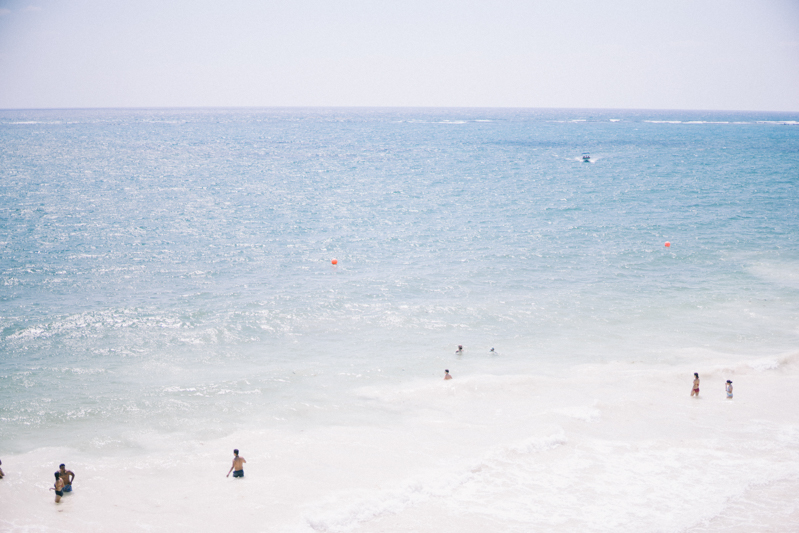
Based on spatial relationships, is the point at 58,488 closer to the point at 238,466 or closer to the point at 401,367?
the point at 238,466

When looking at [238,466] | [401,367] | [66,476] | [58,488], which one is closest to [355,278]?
[401,367]

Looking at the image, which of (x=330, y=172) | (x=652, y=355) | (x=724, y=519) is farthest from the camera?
(x=330, y=172)

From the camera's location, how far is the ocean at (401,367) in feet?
49.0

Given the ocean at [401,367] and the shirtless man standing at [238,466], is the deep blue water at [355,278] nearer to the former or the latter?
the ocean at [401,367]

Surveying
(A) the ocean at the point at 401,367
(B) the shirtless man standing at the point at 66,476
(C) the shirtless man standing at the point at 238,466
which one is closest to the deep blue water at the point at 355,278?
(A) the ocean at the point at 401,367

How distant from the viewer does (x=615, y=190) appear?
63.3 metres

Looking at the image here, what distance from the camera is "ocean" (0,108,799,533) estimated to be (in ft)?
49.0

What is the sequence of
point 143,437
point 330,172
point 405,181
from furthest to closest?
point 330,172 → point 405,181 → point 143,437

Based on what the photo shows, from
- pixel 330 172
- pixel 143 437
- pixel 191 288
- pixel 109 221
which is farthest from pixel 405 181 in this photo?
pixel 143 437

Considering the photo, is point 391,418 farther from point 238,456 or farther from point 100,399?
point 100,399

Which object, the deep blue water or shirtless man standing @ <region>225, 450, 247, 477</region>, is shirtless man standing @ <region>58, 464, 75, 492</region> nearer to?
the deep blue water

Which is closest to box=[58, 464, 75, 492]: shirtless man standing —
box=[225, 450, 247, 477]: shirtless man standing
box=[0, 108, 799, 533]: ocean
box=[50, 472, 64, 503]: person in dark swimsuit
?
box=[50, 472, 64, 503]: person in dark swimsuit

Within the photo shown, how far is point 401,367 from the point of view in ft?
76.9

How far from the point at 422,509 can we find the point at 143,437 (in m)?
9.80
